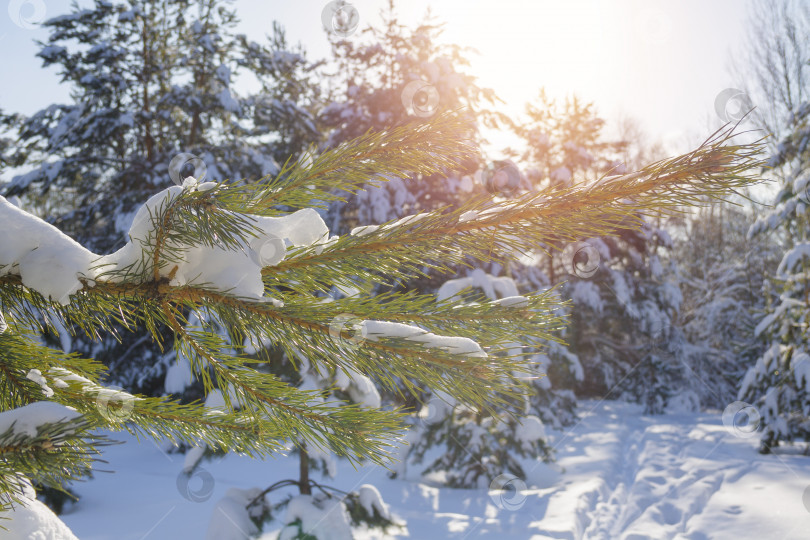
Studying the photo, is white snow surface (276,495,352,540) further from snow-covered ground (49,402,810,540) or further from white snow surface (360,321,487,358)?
white snow surface (360,321,487,358)

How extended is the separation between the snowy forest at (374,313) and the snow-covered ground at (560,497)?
2.2 inches

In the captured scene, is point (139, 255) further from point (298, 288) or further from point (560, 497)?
point (560, 497)

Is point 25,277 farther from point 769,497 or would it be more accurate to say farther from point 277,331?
point 769,497

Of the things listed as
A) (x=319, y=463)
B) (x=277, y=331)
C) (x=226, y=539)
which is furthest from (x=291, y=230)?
(x=319, y=463)

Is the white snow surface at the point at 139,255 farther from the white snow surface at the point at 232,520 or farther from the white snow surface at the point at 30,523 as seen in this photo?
the white snow surface at the point at 232,520

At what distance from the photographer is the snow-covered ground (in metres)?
5.62

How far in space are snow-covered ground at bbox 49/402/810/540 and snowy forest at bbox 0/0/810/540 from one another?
56mm

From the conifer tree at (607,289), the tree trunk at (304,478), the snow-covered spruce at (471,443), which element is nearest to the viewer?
the tree trunk at (304,478)

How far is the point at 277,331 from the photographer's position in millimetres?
965

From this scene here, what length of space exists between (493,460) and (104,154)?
422 inches

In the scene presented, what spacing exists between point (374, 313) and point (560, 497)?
7.03 m

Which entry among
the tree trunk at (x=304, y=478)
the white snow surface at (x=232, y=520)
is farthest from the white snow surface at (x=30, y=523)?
the tree trunk at (x=304, y=478)

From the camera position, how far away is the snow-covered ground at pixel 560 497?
562cm

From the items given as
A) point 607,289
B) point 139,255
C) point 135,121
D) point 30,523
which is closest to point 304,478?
point 30,523
